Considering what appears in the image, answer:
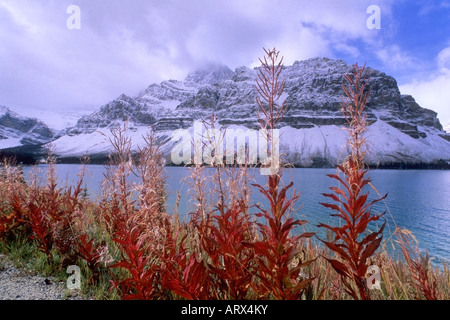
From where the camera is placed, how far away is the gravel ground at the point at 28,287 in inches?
95.5

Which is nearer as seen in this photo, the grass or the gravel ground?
the grass

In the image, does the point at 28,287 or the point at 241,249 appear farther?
the point at 28,287

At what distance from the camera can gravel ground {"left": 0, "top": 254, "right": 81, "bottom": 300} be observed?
243 centimetres

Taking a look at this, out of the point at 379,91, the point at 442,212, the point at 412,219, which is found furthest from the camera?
the point at 379,91

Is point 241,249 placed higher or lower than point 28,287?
higher

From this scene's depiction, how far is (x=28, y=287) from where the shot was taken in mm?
2564

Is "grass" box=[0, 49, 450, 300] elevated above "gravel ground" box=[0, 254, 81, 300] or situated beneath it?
elevated above

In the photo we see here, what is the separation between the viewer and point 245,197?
2.65 meters

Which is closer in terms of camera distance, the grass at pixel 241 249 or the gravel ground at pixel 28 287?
the grass at pixel 241 249

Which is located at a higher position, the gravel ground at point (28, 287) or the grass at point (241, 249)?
the grass at point (241, 249)
